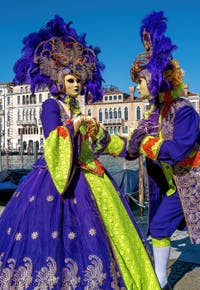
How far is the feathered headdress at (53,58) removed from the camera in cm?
291

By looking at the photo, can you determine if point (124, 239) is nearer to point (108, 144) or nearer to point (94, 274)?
point (94, 274)

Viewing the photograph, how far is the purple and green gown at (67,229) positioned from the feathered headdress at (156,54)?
2.18ft

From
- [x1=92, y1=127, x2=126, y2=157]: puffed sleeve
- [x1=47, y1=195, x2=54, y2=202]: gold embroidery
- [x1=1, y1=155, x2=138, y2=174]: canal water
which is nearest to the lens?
[x1=47, y1=195, x2=54, y2=202]: gold embroidery

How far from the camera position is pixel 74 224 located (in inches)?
94.1

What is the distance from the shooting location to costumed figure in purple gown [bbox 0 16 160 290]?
227cm

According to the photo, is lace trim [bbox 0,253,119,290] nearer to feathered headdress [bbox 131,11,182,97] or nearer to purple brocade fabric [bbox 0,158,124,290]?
purple brocade fabric [bbox 0,158,124,290]

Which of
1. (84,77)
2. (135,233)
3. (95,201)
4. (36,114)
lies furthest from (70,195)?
(36,114)

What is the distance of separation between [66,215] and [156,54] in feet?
4.26

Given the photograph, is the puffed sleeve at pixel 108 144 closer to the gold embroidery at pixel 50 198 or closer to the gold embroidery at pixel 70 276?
A: the gold embroidery at pixel 50 198

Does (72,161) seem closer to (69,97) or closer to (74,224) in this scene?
(74,224)

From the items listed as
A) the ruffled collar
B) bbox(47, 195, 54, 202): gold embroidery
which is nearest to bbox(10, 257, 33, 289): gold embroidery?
bbox(47, 195, 54, 202): gold embroidery

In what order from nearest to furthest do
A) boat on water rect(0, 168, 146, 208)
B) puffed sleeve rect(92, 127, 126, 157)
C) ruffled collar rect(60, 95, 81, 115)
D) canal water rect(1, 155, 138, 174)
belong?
1. ruffled collar rect(60, 95, 81, 115)
2. puffed sleeve rect(92, 127, 126, 157)
3. boat on water rect(0, 168, 146, 208)
4. canal water rect(1, 155, 138, 174)

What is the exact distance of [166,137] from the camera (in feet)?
9.27

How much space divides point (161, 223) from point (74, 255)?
0.84 m
